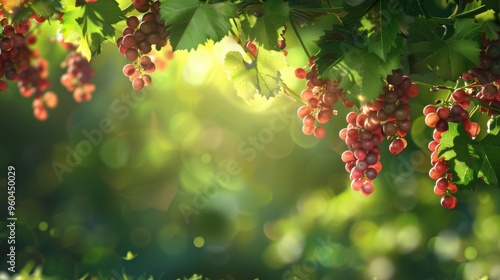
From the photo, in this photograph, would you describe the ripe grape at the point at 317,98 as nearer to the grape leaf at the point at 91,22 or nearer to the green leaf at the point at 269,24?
the green leaf at the point at 269,24

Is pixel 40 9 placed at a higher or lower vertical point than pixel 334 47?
higher

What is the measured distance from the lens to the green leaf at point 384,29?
1.33 metres

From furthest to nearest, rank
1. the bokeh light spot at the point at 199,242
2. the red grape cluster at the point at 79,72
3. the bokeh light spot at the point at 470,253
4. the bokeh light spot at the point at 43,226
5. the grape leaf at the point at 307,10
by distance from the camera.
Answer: the bokeh light spot at the point at 43,226
the bokeh light spot at the point at 199,242
the bokeh light spot at the point at 470,253
the red grape cluster at the point at 79,72
the grape leaf at the point at 307,10

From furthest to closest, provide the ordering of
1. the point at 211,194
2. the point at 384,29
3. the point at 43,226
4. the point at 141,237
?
the point at 43,226
the point at 141,237
the point at 211,194
the point at 384,29

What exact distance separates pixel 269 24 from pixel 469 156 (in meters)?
0.51

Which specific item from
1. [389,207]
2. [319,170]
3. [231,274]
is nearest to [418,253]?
[389,207]

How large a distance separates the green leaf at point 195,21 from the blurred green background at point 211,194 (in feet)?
7.74

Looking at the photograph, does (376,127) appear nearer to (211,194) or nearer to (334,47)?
(334,47)

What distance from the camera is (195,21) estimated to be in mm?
1356

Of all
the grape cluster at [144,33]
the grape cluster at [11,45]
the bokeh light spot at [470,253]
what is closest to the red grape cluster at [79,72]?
the grape cluster at [11,45]

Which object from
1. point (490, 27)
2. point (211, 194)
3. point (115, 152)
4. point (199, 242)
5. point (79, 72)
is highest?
point (490, 27)

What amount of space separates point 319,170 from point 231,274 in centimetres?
81

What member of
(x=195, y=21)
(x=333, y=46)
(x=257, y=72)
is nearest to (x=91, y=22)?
(x=195, y=21)

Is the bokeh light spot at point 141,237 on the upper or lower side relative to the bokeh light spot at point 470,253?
upper
